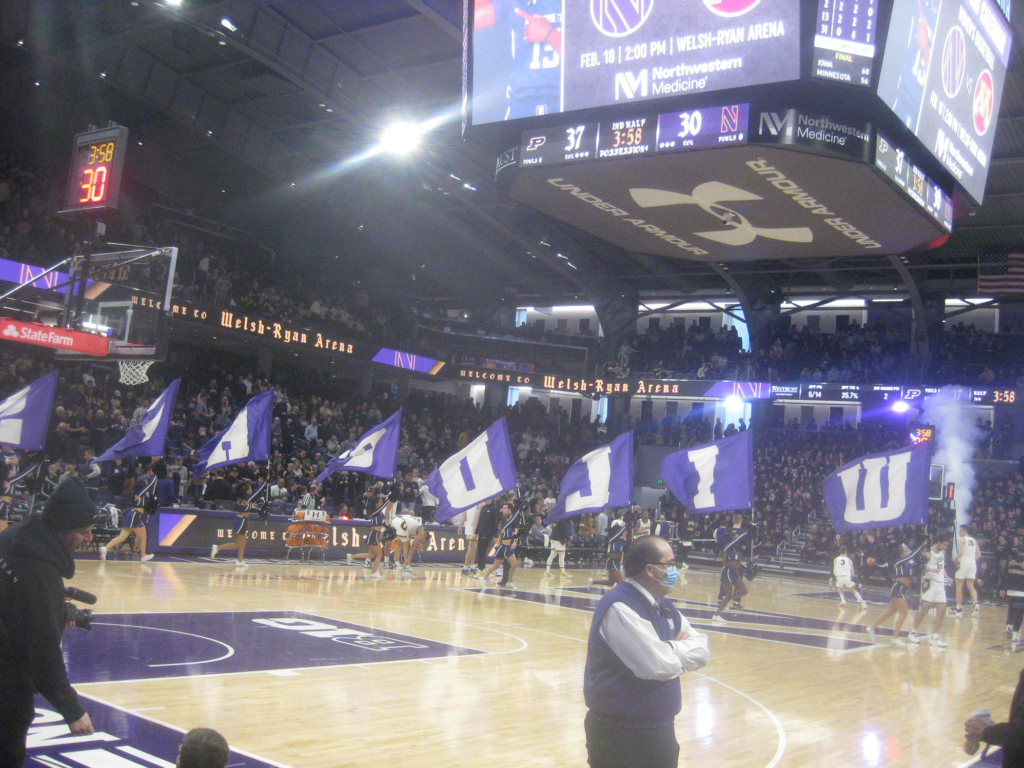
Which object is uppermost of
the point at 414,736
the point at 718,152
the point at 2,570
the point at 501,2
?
the point at 501,2

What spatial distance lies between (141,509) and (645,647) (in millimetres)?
14744

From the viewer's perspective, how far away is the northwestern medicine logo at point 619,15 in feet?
35.4

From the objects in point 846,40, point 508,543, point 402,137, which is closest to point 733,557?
point 508,543

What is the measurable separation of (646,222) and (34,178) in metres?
19.0

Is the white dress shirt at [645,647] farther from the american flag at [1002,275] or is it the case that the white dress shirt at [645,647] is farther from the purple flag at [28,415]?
the american flag at [1002,275]

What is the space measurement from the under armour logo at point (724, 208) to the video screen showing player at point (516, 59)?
6.63ft

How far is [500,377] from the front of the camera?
A: 38312 millimetres

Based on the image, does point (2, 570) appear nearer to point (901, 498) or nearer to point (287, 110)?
point (901, 498)

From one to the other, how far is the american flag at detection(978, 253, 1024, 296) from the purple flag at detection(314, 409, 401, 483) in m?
18.8

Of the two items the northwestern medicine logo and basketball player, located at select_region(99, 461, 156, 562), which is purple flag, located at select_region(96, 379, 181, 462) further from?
the northwestern medicine logo

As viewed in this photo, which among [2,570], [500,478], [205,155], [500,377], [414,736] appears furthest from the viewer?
[500,377]

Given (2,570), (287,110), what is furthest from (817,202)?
(287,110)

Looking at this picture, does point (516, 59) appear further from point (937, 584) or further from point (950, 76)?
point (937, 584)

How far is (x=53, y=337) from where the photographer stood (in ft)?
44.7
